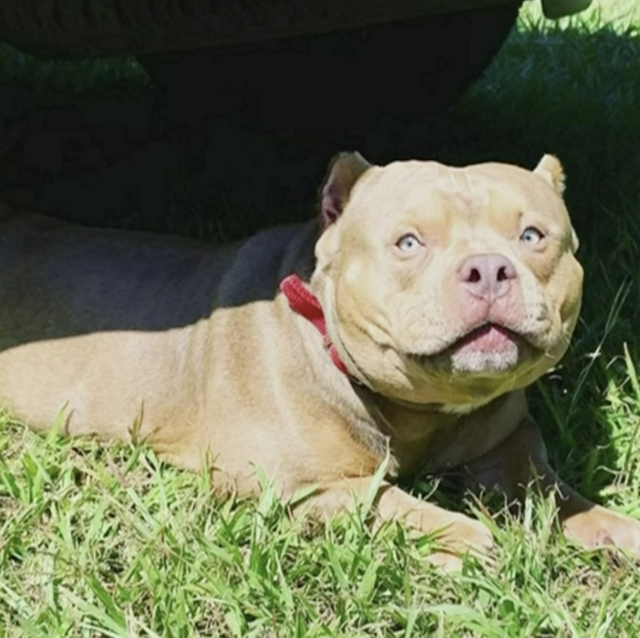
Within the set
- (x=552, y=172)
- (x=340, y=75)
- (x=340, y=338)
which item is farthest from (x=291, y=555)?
(x=340, y=75)

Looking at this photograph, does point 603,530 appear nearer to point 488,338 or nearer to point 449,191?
point 488,338

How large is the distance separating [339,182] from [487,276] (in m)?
0.47

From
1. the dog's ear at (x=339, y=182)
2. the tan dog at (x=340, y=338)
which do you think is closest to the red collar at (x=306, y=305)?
the tan dog at (x=340, y=338)

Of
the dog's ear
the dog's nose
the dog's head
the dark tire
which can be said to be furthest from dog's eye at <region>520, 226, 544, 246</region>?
the dark tire

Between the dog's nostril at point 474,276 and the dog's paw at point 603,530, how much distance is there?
54 cm

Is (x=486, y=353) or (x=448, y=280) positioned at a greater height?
(x=448, y=280)

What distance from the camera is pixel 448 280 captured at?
2332mm

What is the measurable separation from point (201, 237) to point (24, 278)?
0.75 m

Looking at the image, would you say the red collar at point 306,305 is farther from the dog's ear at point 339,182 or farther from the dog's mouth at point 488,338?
the dog's mouth at point 488,338

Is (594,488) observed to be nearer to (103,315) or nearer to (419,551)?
(419,551)

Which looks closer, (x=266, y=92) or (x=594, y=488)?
(x=594, y=488)

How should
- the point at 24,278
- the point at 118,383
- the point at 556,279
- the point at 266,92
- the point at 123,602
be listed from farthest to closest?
the point at 266,92, the point at 24,278, the point at 118,383, the point at 556,279, the point at 123,602

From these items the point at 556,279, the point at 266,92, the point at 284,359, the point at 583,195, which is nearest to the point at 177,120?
the point at 266,92

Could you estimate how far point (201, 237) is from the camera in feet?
12.7
